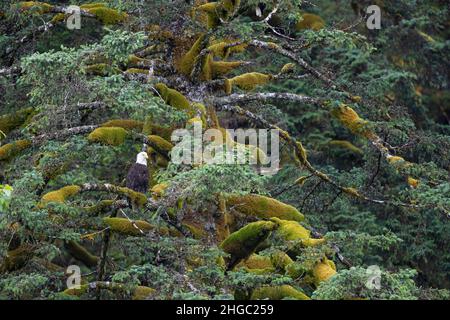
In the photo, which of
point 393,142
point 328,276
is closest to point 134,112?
point 328,276

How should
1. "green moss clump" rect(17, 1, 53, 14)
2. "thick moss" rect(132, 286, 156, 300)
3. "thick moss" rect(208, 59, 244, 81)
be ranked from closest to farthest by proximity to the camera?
"thick moss" rect(132, 286, 156, 300), "green moss clump" rect(17, 1, 53, 14), "thick moss" rect(208, 59, 244, 81)

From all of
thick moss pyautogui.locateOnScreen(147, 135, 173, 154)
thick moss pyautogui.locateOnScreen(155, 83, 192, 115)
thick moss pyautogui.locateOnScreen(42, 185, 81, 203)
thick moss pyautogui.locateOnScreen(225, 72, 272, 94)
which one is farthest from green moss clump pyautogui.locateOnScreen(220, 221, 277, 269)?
thick moss pyautogui.locateOnScreen(225, 72, 272, 94)

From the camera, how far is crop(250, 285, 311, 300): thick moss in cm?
1064

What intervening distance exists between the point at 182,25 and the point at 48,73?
2.58 meters

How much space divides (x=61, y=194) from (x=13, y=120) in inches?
106

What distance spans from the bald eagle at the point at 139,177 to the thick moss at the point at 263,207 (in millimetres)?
1147

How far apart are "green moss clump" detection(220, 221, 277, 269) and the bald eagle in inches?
53.9

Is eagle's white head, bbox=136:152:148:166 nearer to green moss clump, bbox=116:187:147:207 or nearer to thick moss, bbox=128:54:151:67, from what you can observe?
green moss clump, bbox=116:187:147:207

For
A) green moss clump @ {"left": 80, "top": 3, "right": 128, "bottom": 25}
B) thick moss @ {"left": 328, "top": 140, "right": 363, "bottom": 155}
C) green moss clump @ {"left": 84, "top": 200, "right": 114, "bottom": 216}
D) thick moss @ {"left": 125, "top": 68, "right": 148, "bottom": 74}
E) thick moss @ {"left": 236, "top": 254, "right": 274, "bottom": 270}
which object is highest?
green moss clump @ {"left": 80, "top": 3, "right": 128, "bottom": 25}

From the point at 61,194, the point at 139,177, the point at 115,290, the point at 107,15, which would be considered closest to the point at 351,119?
the point at 139,177

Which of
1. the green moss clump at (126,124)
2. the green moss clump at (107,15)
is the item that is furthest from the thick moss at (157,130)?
the green moss clump at (107,15)

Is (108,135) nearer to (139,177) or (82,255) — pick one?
(139,177)
